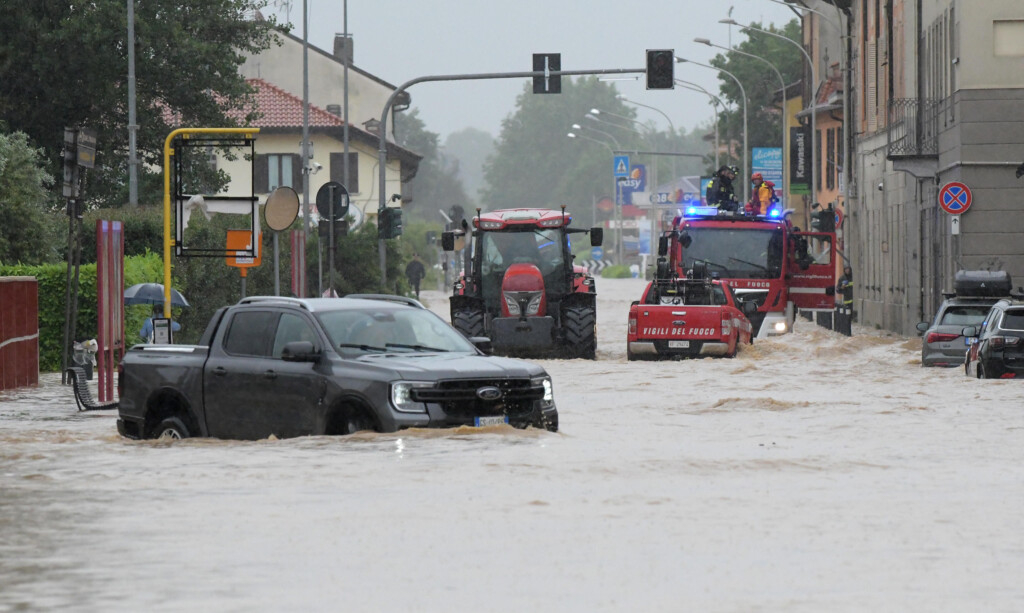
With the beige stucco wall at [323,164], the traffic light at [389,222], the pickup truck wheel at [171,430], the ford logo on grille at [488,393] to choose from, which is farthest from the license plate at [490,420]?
the beige stucco wall at [323,164]

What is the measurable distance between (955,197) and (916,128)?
765 centimetres

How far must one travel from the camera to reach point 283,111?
270 feet

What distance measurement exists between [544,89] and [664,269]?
6250mm

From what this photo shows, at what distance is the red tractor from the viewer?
1255 inches

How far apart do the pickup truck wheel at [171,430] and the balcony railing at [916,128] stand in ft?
86.3

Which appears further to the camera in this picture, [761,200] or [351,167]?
[351,167]

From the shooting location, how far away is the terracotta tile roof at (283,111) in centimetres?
8062

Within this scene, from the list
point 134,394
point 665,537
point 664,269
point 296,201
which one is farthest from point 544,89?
point 665,537

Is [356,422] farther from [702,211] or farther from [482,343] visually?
[702,211]

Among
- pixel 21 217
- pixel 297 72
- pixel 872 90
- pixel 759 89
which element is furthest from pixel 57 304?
pixel 759 89

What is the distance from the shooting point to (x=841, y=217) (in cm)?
5584

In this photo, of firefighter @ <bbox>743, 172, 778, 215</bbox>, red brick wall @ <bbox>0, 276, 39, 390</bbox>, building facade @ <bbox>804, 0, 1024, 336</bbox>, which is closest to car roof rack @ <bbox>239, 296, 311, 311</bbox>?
red brick wall @ <bbox>0, 276, 39, 390</bbox>

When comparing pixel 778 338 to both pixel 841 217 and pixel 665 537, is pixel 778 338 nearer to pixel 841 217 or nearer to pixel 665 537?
pixel 841 217

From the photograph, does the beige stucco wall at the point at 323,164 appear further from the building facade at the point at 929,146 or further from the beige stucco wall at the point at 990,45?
the beige stucco wall at the point at 990,45
